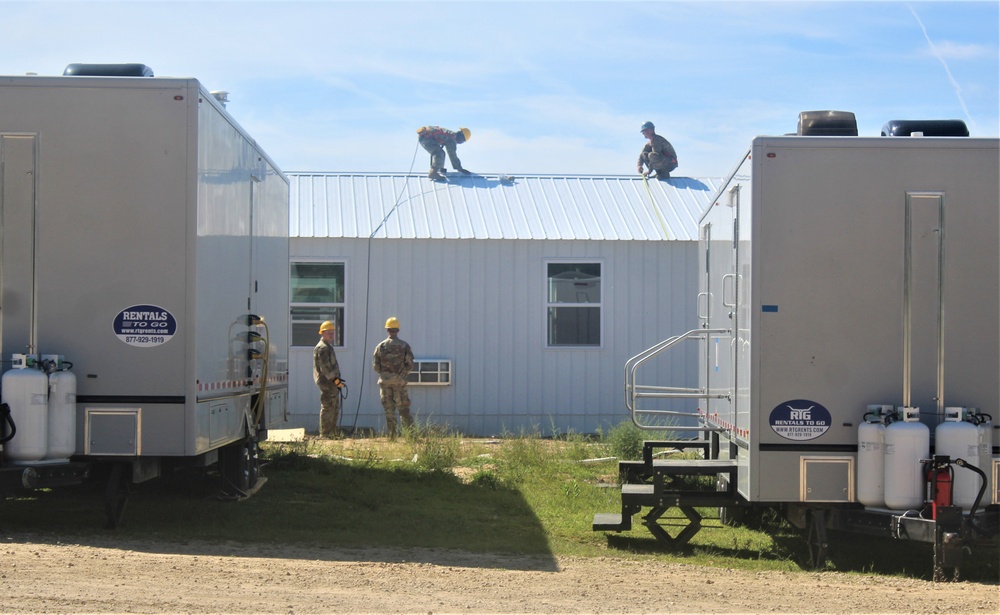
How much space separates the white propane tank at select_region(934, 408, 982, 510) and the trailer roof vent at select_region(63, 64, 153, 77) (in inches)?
256

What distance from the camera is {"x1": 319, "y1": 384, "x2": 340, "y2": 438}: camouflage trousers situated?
53.6ft

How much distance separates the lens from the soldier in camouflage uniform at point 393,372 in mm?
16312

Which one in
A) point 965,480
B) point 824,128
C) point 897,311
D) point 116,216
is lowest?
point 965,480

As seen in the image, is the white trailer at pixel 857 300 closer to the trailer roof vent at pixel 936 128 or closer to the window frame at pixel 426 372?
the trailer roof vent at pixel 936 128

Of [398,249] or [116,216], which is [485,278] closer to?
[398,249]

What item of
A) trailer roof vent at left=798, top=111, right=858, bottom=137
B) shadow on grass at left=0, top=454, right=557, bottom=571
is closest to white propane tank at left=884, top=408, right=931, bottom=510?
trailer roof vent at left=798, top=111, right=858, bottom=137

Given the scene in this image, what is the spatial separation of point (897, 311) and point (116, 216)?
564 cm

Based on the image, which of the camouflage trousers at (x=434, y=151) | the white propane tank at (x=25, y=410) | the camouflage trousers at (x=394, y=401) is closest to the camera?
the white propane tank at (x=25, y=410)

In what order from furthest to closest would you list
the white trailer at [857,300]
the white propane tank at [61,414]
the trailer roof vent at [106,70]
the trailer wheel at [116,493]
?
1. the trailer roof vent at [106,70]
2. the trailer wheel at [116,493]
3. the white propane tank at [61,414]
4. the white trailer at [857,300]

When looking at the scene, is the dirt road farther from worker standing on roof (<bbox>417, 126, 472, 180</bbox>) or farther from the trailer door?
worker standing on roof (<bbox>417, 126, 472, 180</bbox>)

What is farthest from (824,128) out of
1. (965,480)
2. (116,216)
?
(116,216)

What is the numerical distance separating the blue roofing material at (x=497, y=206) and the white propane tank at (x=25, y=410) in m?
9.63

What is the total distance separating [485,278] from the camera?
1748 cm

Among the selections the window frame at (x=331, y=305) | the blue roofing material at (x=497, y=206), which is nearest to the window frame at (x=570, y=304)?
the blue roofing material at (x=497, y=206)
